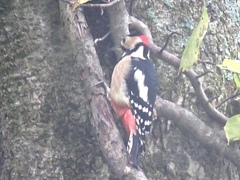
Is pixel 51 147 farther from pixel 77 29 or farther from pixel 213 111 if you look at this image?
pixel 213 111

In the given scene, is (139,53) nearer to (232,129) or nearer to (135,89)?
(135,89)

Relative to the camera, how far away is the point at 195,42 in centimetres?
174

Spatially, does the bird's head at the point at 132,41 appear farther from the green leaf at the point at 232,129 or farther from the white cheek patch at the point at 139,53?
the green leaf at the point at 232,129

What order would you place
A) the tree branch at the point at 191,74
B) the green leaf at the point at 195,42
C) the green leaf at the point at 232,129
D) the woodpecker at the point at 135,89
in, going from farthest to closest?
the tree branch at the point at 191,74 → the woodpecker at the point at 135,89 → the green leaf at the point at 232,129 → the green leaf at the point at 195,42

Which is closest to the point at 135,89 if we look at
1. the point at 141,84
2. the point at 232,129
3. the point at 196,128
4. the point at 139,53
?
the point at 141,84

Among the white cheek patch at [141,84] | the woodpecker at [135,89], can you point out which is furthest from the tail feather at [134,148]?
the white cheek patch at [141,84]

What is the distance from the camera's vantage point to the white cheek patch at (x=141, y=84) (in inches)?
82.6

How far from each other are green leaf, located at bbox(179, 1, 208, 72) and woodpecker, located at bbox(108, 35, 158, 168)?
0.29 m

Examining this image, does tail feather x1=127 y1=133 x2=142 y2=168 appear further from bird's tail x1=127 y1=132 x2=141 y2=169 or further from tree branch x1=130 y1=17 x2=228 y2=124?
tree branch x1=130 y1=17 x2=228 y2=124

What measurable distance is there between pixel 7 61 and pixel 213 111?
88cm

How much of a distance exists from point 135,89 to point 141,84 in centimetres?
3

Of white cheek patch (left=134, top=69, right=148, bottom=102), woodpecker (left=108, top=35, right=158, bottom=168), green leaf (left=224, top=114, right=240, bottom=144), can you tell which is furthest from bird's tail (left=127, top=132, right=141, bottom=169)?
green leaf (left=224, top=114, right=240, bottom=144)

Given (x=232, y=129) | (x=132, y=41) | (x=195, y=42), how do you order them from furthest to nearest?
(x=132, y=41) < (x=232, y=129) < (x=195, y=42)

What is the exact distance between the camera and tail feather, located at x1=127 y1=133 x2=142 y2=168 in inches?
70.0
